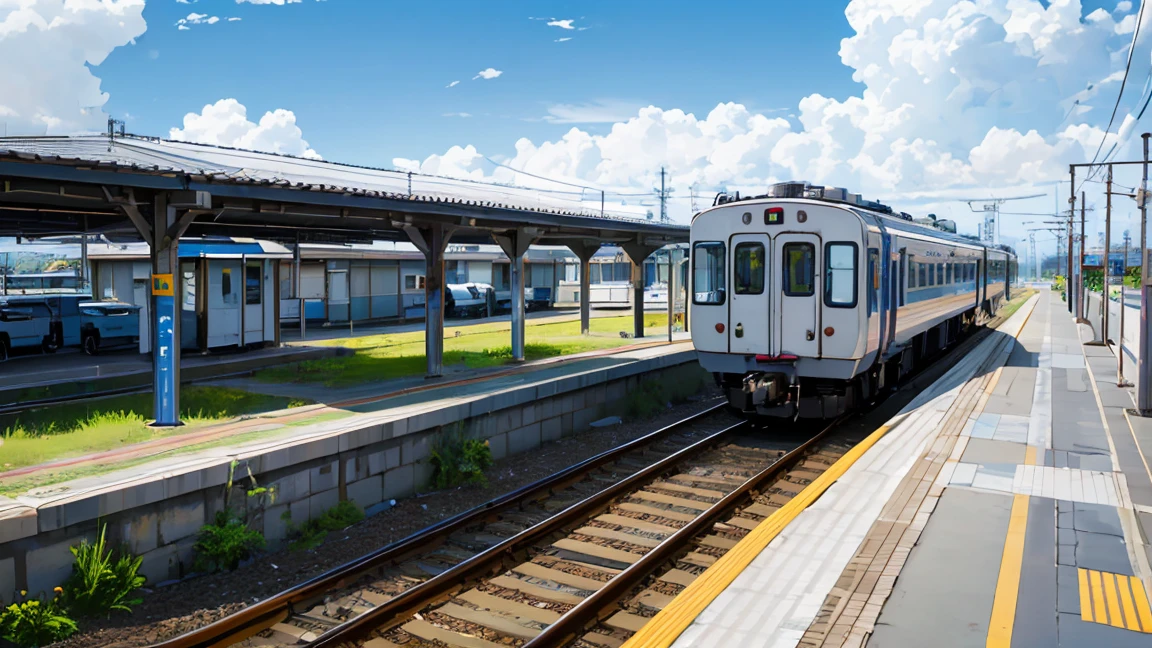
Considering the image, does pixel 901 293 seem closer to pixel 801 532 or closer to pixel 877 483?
pixel 877 483

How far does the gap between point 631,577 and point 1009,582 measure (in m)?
2.70

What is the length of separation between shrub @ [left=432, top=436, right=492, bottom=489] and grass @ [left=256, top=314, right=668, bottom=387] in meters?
3.66

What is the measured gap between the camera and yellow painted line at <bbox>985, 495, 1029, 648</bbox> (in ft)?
15.4

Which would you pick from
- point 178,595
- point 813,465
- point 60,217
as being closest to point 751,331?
point 813,465

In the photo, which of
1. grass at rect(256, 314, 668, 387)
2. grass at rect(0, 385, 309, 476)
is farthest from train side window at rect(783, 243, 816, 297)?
grass at rect(0, 385, 309, 476)

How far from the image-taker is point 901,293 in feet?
42.5

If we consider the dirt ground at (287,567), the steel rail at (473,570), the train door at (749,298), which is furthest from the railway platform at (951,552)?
the dirt ground at (287,567)

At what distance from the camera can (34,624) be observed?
19.5 feet

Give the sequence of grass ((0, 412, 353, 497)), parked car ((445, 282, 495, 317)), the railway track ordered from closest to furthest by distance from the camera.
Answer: the railway track → grass ((0, 412, 353, 497)) → parked car ((445, 282, 495, 317))

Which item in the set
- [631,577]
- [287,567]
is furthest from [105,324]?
[631,577]

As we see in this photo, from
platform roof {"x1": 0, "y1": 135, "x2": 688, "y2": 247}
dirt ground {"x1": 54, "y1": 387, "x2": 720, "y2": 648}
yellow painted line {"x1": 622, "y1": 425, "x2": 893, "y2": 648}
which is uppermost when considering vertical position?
platform roof {"x1": 0, "y1": 135, "x2": 688, "y2": 247}

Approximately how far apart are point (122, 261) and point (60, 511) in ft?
58.4

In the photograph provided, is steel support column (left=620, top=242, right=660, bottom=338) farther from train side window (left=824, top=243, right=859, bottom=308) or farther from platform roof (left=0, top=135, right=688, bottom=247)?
train side window (left=824, top=243, right=859, bottom=308)

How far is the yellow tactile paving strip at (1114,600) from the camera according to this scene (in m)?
4.86
